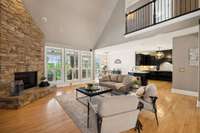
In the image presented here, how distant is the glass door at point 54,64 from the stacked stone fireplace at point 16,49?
1.22 meters

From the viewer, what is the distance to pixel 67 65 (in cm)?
779

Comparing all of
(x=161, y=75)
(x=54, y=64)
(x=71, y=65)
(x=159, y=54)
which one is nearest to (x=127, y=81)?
(x=71, y=65)

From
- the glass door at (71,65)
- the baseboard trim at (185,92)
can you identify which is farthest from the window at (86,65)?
the baseboard trim at (185,92)

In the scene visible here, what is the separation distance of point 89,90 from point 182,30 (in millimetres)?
4145

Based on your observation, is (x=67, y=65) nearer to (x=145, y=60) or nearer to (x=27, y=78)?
(x=27, y=78)

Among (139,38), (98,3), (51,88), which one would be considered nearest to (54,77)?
(51,88)

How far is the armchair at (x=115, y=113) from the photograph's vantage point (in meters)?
1.83

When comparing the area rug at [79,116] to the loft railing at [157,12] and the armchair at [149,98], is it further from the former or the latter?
the loft railing at [157,12]

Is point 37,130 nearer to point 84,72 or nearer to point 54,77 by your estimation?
point 54,77

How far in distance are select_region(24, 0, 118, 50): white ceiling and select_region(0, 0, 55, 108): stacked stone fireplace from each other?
0.52 metres

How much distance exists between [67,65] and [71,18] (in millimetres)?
2990

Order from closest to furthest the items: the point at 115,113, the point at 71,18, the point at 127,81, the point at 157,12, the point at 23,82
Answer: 1. the point at 115,113
2. the point at 23,82
3. the point at 127,81
4. the point at 157,12
5. the point at 71,18

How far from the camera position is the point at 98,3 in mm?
5984

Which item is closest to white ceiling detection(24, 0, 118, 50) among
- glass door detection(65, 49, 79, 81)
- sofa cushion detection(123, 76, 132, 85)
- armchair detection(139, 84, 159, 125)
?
glass door detection(65, 49, 79, 81)
